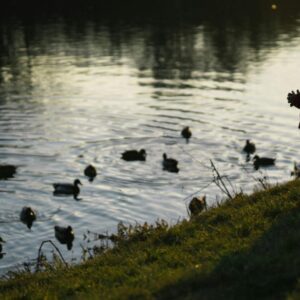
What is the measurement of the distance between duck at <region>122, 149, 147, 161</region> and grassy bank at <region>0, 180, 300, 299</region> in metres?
11.8

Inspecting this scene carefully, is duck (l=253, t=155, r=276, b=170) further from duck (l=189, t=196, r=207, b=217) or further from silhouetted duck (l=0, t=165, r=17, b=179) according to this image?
silhouetted duck (l=0, t=165, r=17, b=179)

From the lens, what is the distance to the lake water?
866 inches

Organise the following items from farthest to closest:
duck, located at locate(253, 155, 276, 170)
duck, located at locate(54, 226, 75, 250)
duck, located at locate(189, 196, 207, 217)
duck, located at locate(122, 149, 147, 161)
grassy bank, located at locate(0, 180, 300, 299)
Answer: duck, located at locate(122, 149, 147, 161) < duck, located at locate(253, 155, 276, 170) < duck, located at locate(189, 196, 207, 217) < duck, located at locate(54, 226, 75, 250) < grassy bank, located at locate(0, 180, 300, 299)

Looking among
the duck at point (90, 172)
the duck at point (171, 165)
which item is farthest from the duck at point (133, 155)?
the duck at point (90, 172)

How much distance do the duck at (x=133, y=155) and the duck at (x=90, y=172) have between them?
2030 millimetres

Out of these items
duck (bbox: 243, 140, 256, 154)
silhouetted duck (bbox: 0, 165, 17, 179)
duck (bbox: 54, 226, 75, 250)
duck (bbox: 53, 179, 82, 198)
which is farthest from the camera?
duck (bbox: 243, 140, 256, 154)

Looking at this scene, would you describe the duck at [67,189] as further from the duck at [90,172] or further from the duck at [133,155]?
the duck at [133,155]

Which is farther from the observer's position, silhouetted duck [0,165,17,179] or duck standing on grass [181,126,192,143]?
duck standing on grass [181,126,192,143]

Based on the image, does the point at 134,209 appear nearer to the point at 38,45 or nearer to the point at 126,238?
the point at 126,238

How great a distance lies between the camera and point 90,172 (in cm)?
2484

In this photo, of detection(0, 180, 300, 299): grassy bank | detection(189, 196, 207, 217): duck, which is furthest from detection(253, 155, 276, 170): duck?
detection(0, 180, 300, 299): grassy bank

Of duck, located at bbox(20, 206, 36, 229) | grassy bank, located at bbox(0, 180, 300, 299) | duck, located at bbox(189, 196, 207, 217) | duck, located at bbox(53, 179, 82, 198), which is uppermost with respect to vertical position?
grassy bank, located at bbox(0, 180, 300, 299)

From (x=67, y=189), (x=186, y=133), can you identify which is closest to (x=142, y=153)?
(x=186, y=133)

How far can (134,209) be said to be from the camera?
2145 cm
